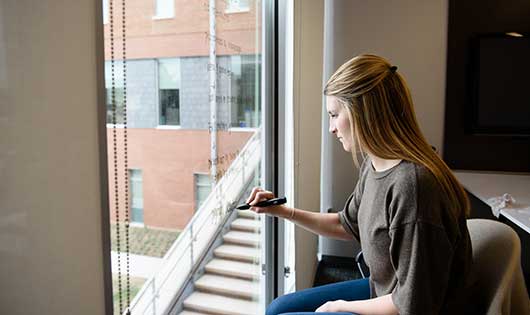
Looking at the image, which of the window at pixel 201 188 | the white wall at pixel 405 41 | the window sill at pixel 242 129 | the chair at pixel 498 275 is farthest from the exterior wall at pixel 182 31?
the white wall at pixel 405 41

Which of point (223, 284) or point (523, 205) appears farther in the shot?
point (523, 205)

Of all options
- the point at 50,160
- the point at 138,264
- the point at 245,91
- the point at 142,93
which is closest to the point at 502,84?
the point at 245,91

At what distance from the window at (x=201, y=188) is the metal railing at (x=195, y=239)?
3 cm

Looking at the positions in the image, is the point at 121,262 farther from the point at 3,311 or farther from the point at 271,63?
the point at 271,63

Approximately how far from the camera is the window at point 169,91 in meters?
1.26

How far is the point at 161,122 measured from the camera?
49.8 inches

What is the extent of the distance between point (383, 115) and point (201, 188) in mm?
749

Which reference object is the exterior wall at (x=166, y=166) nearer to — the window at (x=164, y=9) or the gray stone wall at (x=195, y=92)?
the gray stone wall at (x=195, y=92)

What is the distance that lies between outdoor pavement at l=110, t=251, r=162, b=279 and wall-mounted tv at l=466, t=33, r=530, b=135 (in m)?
2.75

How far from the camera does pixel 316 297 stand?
130cm

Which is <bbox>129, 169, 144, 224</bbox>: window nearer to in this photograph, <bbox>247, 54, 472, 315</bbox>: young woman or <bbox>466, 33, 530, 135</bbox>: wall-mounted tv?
<bbox>247, 54, 472, 315</bbox>: young woman

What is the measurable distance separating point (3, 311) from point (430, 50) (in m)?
3.33

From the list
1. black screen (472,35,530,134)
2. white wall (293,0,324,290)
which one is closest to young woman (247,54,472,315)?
white wall (293,0,324,290)

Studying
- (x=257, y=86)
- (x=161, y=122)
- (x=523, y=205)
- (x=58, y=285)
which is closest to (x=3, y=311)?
(x=58, y=285)
